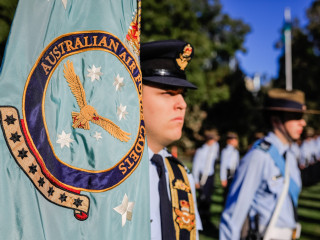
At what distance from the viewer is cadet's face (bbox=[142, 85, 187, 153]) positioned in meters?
2.06

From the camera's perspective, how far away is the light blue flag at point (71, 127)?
1.40m

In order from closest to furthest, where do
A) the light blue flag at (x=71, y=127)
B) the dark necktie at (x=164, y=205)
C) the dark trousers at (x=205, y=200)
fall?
the light blue flag at (x=71, y=127)
the dark necktie at (x=164, y=205)
the dark trousers at (x=205, y=200)

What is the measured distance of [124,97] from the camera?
1.68 m

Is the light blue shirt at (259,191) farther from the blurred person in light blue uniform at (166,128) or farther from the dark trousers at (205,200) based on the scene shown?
the dark trousers at (205,200)

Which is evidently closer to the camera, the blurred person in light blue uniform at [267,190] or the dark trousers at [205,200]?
the blurred person in light blue uniform at [267,190]

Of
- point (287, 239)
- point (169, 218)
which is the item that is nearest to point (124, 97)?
point (169, 218)

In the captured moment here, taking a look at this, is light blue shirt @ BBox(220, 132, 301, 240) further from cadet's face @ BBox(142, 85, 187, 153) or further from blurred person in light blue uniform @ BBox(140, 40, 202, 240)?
cadet's face @ BBox(142, 85, 187, 153)

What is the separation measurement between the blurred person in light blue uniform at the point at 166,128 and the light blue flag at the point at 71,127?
362 mm

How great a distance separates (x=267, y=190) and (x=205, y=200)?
6273mm

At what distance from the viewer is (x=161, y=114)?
6.77 ft

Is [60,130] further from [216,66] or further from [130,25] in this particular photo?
[216,66]

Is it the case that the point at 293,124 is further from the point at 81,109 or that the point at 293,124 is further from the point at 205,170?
the point at 205,170

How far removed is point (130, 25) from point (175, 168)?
1082 mm

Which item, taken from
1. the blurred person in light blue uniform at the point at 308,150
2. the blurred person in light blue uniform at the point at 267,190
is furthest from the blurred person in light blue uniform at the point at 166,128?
the blurred person in light blue uniform at the point at 308,150
